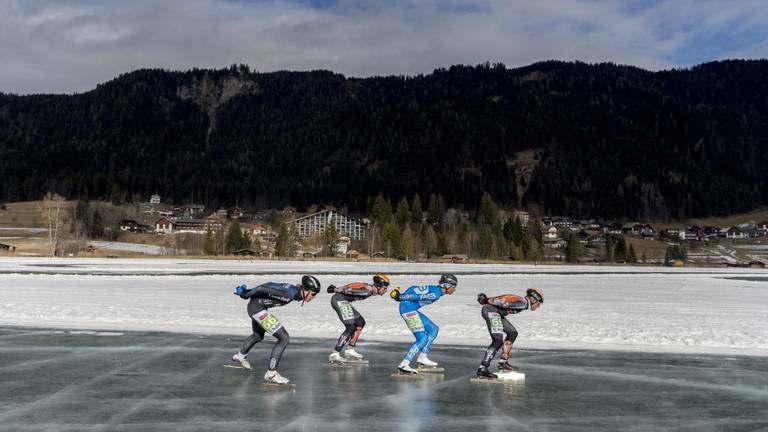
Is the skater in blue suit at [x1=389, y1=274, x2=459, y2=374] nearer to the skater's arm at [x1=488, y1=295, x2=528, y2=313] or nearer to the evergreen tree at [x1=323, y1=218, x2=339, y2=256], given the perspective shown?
the skater's arm at [x1=488, y1=295, x2=528, y2=313]

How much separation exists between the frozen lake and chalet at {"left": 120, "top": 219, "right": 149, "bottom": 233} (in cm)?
17549

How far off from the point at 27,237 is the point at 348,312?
15528 centimetres

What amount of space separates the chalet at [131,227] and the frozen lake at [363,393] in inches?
6909

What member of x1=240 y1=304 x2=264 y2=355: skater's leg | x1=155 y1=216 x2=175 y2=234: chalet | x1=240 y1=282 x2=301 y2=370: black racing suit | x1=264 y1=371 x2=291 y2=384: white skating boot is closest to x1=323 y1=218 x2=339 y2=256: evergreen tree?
x1=155 y1=216 x2=175 y2=234: chalet

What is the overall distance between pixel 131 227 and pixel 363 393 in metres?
Result: 185

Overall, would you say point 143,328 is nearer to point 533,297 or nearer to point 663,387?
point 533,297

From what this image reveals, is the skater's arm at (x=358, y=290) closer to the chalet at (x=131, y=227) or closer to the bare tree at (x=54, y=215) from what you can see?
the bare tree at (x=54, y=215)

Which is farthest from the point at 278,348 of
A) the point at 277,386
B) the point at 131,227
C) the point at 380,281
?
the point at 131,227

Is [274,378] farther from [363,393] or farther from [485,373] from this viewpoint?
[485,373]

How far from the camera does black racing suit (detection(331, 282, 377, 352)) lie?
14.1 metres

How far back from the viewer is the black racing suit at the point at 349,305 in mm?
14094

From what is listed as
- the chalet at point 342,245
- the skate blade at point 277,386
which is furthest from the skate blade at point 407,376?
the chalet at point 342,245

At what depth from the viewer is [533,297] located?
13.6 m

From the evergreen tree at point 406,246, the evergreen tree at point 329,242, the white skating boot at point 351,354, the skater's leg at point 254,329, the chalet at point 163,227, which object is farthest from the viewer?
the chalet at point 163,227
